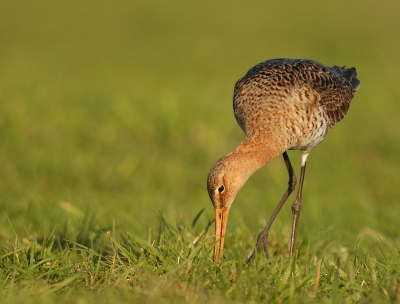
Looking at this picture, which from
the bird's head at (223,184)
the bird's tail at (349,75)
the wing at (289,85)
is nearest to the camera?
the bird's head at (223,184)

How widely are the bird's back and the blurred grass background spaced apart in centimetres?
88

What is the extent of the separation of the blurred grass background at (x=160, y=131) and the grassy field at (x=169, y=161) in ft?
0.11

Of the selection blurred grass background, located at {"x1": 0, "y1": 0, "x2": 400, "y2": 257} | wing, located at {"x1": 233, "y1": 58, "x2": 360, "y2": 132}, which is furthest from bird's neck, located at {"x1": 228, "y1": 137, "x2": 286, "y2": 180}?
blurred grass background, located at {"x1": 0, "y1": 0, "x2": 400, "y2": 257}

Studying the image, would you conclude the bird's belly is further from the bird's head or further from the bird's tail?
the bird's tail

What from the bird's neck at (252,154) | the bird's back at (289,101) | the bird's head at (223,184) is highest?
the bird's back at (289,101)

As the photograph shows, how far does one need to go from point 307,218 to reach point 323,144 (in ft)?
11.0

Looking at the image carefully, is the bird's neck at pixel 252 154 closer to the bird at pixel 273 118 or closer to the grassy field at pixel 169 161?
the bird at pixel 273 118

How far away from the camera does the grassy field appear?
448 centimetres

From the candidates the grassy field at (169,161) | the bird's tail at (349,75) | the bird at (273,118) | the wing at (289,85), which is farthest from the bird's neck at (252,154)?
the bird's tail at (349,75)

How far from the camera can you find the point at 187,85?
43.3 ft

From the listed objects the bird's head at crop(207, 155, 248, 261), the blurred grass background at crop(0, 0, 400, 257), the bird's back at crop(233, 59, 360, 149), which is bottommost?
the blurred grass background at crop(0, 0, 400, 257)

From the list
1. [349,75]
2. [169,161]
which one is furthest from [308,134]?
[169,161]

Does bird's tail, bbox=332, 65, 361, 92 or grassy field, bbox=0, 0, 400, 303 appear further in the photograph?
bird's tail, bbox=332, 65, 361, 92

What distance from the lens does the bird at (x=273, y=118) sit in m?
5.45
